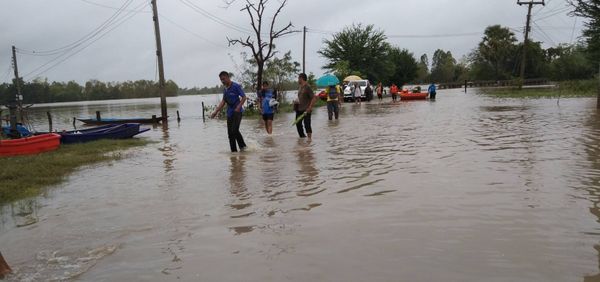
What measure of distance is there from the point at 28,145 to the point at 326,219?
1025 centimetres

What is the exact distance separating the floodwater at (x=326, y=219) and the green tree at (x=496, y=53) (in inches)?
3083

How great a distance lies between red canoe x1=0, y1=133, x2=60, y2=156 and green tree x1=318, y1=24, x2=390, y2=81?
133 feet

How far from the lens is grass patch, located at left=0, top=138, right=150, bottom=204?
7392mm

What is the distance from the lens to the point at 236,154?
34.2 feet

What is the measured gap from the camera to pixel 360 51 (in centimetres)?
5241

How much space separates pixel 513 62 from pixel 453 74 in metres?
31.7

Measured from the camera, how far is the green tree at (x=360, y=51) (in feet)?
171

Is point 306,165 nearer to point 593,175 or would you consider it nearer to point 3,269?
point 593,175

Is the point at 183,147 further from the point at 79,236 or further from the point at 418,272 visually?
the point at 418,272

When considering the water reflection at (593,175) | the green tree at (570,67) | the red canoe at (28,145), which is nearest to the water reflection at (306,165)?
the water reflection at (593,175)

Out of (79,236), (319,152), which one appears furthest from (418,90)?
(79,236)

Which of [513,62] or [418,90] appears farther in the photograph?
[513,62]

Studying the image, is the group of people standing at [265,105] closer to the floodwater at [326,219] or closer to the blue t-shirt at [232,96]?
the blue t-shirt at [232,96]

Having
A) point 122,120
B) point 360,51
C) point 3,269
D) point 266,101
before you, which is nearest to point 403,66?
point 360,51
